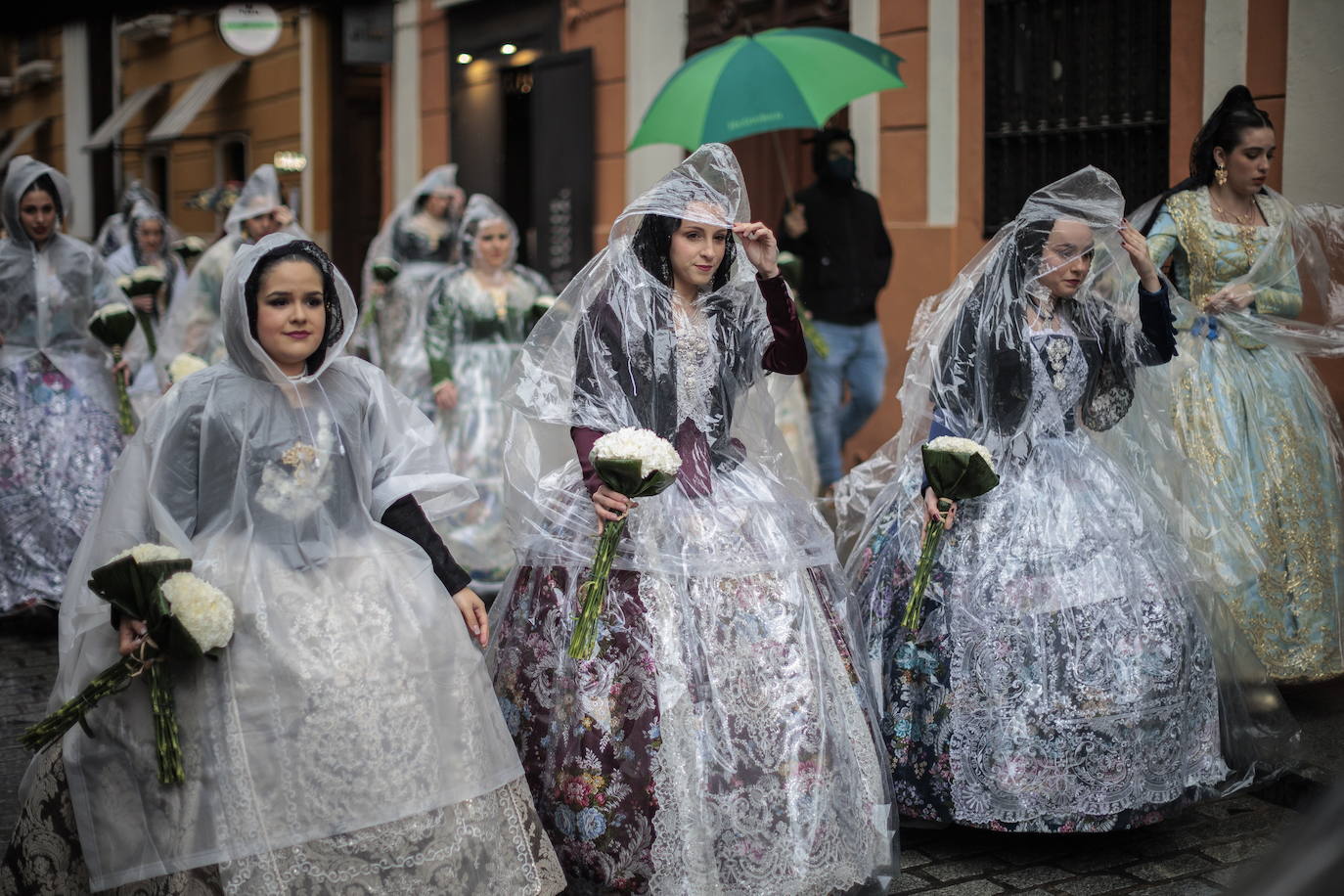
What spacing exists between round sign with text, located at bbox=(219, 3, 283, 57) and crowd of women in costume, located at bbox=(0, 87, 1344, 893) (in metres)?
12.1

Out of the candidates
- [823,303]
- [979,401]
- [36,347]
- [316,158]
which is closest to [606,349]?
[979,401]

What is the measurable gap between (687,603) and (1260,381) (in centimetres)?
290

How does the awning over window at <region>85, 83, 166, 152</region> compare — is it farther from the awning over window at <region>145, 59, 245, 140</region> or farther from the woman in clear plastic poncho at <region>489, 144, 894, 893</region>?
the woman in clear plastic poncho at <region>489, 144, 894, 893</region>

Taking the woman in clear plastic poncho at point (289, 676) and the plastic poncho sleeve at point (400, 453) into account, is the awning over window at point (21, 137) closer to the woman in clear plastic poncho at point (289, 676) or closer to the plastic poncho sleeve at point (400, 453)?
the plastic poncho sleeve at point (400, 453)

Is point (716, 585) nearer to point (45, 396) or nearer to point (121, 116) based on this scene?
point (45, 396)

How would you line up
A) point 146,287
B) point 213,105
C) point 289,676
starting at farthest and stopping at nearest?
1. point 213,105
2. point 146,287
3. point 289,676

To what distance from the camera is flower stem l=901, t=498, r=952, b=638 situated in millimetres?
4445

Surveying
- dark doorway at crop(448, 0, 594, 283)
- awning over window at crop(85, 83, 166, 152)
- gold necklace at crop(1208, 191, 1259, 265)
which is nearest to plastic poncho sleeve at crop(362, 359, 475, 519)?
gold necklace at crop(1208, 191, 1259, 265)

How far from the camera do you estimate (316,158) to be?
57.1 ft

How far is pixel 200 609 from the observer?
10.9ft

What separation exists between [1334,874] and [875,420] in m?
9.04

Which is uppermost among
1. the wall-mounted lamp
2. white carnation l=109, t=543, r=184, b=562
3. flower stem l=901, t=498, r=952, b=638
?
the wall-mounted lamp

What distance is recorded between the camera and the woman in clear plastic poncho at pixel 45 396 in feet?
23.8

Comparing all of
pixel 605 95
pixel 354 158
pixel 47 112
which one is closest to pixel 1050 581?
pixel 605 95
